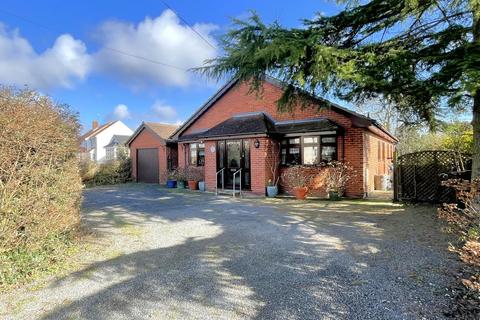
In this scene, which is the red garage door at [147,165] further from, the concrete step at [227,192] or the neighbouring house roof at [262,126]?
the concrete step at [227,192]

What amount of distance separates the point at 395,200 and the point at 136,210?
8.96 m

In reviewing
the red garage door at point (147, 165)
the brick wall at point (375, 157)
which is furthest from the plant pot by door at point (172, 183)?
the brick wall at point (375, 157)

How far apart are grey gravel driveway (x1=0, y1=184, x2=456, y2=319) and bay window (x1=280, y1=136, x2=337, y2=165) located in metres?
5.01

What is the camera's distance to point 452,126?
10.2 metres

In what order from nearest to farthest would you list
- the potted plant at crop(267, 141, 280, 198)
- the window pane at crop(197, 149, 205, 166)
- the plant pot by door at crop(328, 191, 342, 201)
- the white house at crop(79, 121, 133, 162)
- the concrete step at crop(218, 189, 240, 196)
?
the plant pot by door at crop(328, 191, 342, 201)
the potted plant at crop(267, 141, 280, 198)
the concrete step at crop(218, 189, 240, 196)
the window pane at crop(197, 149, 205, 166)
the white house at crop(79, 121, 133, 162)

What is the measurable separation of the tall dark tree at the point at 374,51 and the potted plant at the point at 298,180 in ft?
16.1

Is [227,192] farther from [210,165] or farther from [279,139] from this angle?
[279,139]

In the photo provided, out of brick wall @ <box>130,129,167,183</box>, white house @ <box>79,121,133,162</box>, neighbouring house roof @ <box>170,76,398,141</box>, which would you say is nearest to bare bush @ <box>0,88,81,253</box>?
neighbouring house roof @ <box>170,76,398,141</box>

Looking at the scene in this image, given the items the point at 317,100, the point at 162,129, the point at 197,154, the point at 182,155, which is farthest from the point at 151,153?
the point at 317,100

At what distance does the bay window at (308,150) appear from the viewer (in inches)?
494

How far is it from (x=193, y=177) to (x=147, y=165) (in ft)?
20.4

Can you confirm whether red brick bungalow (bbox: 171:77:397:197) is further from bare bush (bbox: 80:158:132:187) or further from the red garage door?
bare bush (bbox: 80:158:132:187)

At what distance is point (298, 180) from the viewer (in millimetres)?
12250

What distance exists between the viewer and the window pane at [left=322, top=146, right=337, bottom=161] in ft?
40.9
